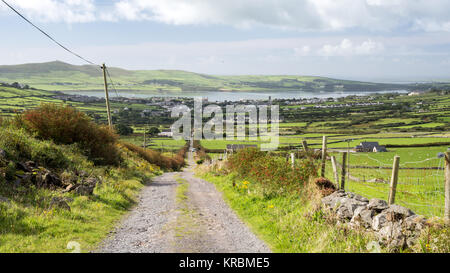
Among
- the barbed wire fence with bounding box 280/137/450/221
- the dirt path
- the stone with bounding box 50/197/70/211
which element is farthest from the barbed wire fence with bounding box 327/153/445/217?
the stone with bounding box 50/197/70/211

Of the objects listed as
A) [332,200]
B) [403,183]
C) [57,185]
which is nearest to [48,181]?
[57,185]

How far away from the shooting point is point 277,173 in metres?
14.2

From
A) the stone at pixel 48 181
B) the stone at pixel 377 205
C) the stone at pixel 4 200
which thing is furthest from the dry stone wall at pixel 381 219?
the stone at pixel 48 181

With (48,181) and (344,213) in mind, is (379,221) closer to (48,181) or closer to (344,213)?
(344,213)

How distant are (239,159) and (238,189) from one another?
3.70m

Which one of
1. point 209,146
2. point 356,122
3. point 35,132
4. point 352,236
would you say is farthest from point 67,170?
point 356,122

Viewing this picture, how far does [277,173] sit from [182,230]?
5.82 m

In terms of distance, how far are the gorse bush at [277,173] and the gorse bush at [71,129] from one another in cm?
920

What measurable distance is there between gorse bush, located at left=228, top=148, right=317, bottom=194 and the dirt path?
82.6 inches

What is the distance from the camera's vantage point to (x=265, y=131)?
96.3 m

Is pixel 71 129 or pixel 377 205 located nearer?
pixel 377 205

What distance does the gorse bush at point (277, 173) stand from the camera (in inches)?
510

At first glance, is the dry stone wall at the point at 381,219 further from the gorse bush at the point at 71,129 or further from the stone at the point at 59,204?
the gorse bush at the point at 71,129

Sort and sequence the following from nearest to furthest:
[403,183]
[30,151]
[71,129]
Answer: [403,183], [30,151], [71,129]
